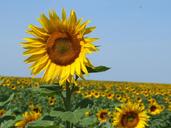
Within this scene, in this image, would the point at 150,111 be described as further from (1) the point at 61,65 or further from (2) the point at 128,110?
(1) the point at 61,65

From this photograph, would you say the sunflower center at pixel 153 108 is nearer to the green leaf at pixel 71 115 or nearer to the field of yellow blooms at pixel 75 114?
the field of yellow blooms at pixel 75 114

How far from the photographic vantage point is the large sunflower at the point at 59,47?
4223 millimetres

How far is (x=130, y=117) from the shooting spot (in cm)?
886

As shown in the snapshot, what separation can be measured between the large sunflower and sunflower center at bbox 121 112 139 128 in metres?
4.30

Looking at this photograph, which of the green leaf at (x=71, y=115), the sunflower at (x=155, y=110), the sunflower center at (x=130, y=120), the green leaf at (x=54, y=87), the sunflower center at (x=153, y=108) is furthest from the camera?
the sunflower center at (x=153, y=108)

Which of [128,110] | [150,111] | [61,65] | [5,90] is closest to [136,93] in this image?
[5,90]

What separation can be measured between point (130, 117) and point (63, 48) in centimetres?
474

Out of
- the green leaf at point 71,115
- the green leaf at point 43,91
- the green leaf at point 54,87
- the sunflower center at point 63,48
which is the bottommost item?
the green leaf at point 71,115

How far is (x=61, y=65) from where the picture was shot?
4414 mm

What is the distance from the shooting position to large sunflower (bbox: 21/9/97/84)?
422cm

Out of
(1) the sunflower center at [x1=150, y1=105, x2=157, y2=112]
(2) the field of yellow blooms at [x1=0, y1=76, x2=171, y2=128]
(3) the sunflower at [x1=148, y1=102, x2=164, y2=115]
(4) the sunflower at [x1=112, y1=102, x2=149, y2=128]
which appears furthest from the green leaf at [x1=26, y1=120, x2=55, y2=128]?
(1) the sunflower center at [x1=150, y1=105, x2=157, y2=112]

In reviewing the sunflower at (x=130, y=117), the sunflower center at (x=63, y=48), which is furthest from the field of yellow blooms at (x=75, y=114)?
the sunflower center at (x=63, y=48)

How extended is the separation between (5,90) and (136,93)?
18.6 feet

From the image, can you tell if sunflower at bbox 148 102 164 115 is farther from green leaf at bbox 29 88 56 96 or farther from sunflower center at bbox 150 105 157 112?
green leaf at bbox 29 88 56 96
